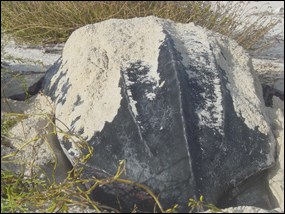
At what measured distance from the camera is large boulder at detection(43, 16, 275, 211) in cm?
183

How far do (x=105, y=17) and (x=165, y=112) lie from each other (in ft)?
6.01

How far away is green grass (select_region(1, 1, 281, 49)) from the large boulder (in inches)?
52.7

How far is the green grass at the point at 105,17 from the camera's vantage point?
3607 mm

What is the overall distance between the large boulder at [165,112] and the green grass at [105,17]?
1.34m

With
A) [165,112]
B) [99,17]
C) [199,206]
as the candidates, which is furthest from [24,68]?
[199,206]

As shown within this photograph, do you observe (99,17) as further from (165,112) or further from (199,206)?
(199,206)

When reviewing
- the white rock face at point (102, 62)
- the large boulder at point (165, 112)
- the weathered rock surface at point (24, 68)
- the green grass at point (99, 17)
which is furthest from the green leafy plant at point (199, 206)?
the green grass at point (99, 17)

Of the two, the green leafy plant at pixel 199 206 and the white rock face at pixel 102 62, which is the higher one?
the white rock face at pixel 102 62

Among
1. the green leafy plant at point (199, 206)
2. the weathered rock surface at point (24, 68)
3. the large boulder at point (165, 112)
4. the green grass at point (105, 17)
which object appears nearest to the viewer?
the green leafy plant at point (199, 206)

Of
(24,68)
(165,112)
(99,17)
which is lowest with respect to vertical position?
(24,68)

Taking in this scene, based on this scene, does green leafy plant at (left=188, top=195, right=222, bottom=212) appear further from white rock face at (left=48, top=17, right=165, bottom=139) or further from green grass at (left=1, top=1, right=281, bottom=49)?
green grass at (left=1, top=1, right=281, bottom=49)

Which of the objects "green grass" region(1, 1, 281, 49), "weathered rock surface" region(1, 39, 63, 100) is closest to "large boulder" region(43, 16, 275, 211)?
"weathered rock surface" region(1, 39, 63, 100)

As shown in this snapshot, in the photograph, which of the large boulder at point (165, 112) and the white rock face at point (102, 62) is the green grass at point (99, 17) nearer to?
the white rock face at point (102, 62)

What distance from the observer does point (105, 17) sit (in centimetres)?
362
